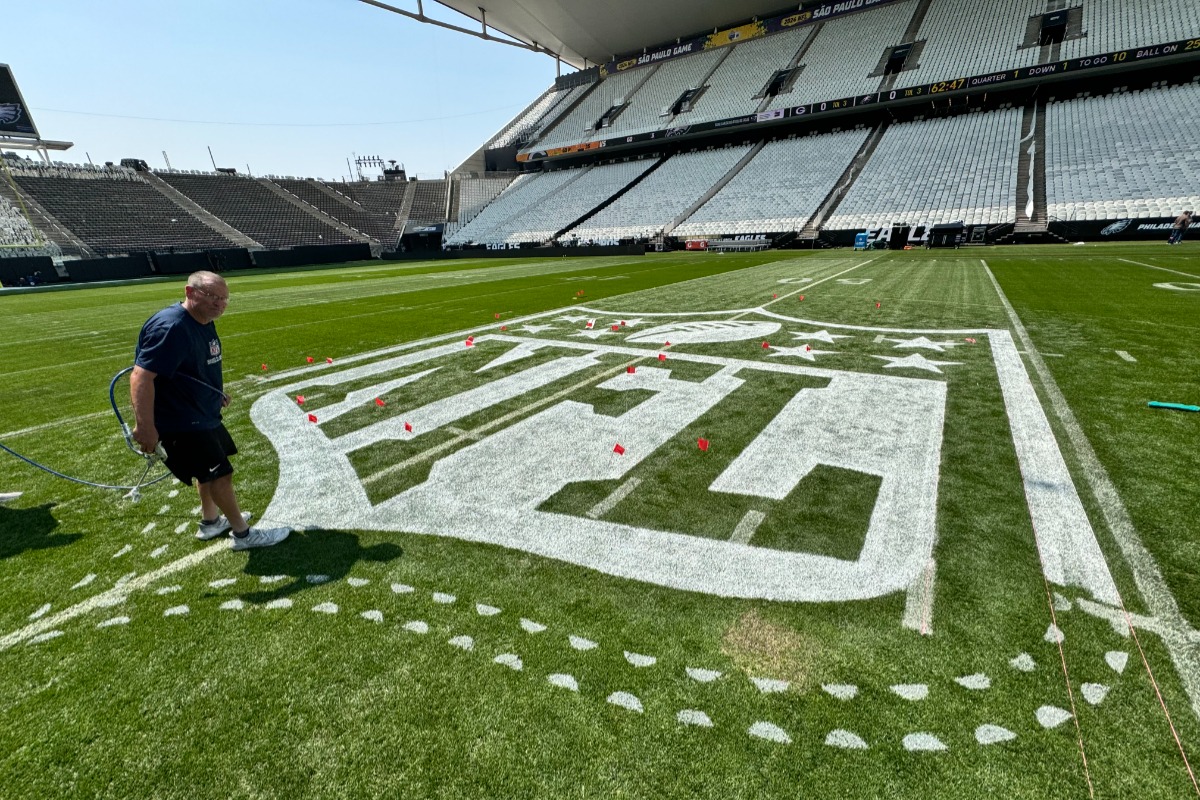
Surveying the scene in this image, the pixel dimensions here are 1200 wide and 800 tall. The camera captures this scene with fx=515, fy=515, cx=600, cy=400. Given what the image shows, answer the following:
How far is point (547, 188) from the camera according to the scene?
189 ft

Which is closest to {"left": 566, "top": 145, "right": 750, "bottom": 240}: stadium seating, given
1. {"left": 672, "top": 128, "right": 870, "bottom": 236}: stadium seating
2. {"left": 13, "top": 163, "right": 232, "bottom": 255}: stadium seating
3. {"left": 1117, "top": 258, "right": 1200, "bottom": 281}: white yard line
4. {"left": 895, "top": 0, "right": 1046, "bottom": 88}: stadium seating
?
{"left": 672, "top": 128, "right": 870, "bottom": 236}: stadium seating

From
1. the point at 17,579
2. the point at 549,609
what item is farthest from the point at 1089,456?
the point at 17,579

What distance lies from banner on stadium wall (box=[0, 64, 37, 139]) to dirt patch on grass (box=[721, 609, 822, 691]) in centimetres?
6798

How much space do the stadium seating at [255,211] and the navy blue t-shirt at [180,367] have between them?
5571 centimetres

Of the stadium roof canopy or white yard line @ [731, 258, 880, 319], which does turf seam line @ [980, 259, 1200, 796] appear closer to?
white yard line @ [731, 258, 880, 319]

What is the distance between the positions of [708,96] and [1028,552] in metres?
57.9

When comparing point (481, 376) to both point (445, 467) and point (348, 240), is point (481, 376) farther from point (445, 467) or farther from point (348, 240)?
point (348, 240)

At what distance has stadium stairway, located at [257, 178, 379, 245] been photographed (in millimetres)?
54831

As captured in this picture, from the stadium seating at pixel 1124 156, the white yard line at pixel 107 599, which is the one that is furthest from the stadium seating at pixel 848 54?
the white yard line at pixel 107 599

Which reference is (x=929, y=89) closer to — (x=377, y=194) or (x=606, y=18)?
(x=606, y=18)

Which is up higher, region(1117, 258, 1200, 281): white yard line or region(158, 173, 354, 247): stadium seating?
region(158, 173, 354, 247): stadium seating

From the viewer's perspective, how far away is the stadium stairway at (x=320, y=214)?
54.8 m

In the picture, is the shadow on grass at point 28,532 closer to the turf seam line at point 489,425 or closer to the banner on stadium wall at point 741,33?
the turf seam line at point 489,425

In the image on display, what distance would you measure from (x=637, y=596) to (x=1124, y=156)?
144 feet
